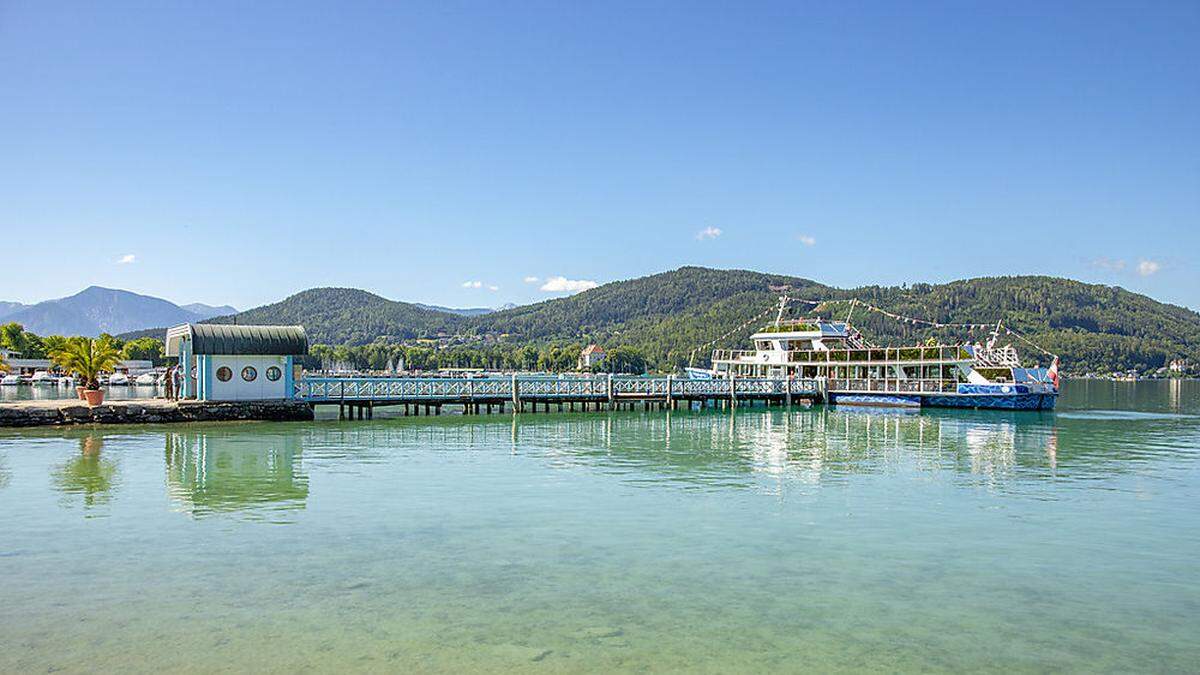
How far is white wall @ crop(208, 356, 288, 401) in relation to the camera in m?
39.7

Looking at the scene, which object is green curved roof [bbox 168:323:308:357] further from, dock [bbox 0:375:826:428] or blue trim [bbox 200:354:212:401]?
dock [bbox 0:375:826:428]

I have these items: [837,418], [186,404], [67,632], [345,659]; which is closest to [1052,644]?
[345,659]

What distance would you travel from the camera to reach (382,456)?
94.3 feet

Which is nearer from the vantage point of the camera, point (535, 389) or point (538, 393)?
point (538, 393)

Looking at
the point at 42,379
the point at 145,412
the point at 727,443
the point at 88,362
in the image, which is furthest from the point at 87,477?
the point at 42,379

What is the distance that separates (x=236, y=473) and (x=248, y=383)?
57.6 ft

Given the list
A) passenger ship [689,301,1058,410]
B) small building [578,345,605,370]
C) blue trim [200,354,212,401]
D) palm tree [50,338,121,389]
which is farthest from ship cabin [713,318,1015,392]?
small building [578,345,605,370]

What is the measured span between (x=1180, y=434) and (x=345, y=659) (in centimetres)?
4561

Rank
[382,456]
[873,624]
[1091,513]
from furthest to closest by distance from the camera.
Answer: [382,456]
[1091,513]
[873,624]

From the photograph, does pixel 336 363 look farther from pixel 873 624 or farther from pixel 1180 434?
pixel 873 624

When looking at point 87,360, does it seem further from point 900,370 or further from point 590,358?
point 590,358

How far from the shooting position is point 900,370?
62.4 m

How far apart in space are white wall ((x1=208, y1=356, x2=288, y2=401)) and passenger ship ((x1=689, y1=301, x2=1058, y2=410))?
3379 cm

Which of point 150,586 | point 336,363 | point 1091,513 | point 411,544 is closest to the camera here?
point 150,586
